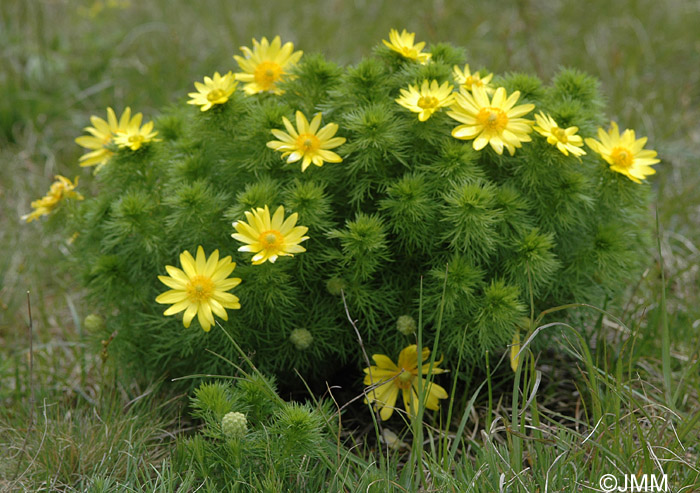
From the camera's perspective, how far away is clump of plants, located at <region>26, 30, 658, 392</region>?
172 cm

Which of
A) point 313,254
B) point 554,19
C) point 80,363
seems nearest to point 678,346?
point 313,254

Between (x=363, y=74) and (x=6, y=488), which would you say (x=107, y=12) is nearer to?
(x=363, y=74)

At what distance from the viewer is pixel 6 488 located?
1618 millimetres

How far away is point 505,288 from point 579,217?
0.33 meters

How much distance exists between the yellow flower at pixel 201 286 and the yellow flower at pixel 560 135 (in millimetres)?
841

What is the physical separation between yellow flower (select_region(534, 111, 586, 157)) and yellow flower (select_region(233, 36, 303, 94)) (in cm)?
72

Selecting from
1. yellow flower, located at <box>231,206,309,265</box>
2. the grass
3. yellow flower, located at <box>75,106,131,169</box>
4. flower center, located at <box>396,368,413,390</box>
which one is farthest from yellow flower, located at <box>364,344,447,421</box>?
yellow flower, located at <box>75,106,131,169</box>

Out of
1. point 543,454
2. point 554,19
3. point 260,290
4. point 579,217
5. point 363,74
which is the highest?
point 554,19

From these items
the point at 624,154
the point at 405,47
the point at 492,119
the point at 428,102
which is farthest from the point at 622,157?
the point at 405,47

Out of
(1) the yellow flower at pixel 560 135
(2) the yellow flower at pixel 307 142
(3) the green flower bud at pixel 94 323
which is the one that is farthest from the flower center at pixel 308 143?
(3) the green flower bud at pixel 94 323

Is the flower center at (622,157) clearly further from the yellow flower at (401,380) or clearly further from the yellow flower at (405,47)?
the yellow flower at (401,380)

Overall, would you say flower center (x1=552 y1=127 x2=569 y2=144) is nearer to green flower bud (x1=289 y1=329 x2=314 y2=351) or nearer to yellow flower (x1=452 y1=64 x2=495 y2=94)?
yellow flower (x1=452 y1=64 x2=495 y2=94)

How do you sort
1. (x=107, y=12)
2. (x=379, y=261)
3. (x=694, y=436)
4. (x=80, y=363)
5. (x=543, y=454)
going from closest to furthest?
(x=543, y=454) < (x=694, y=436) < (x=379, y=261) < (x=80, y=363) < (x=107, y=12)
